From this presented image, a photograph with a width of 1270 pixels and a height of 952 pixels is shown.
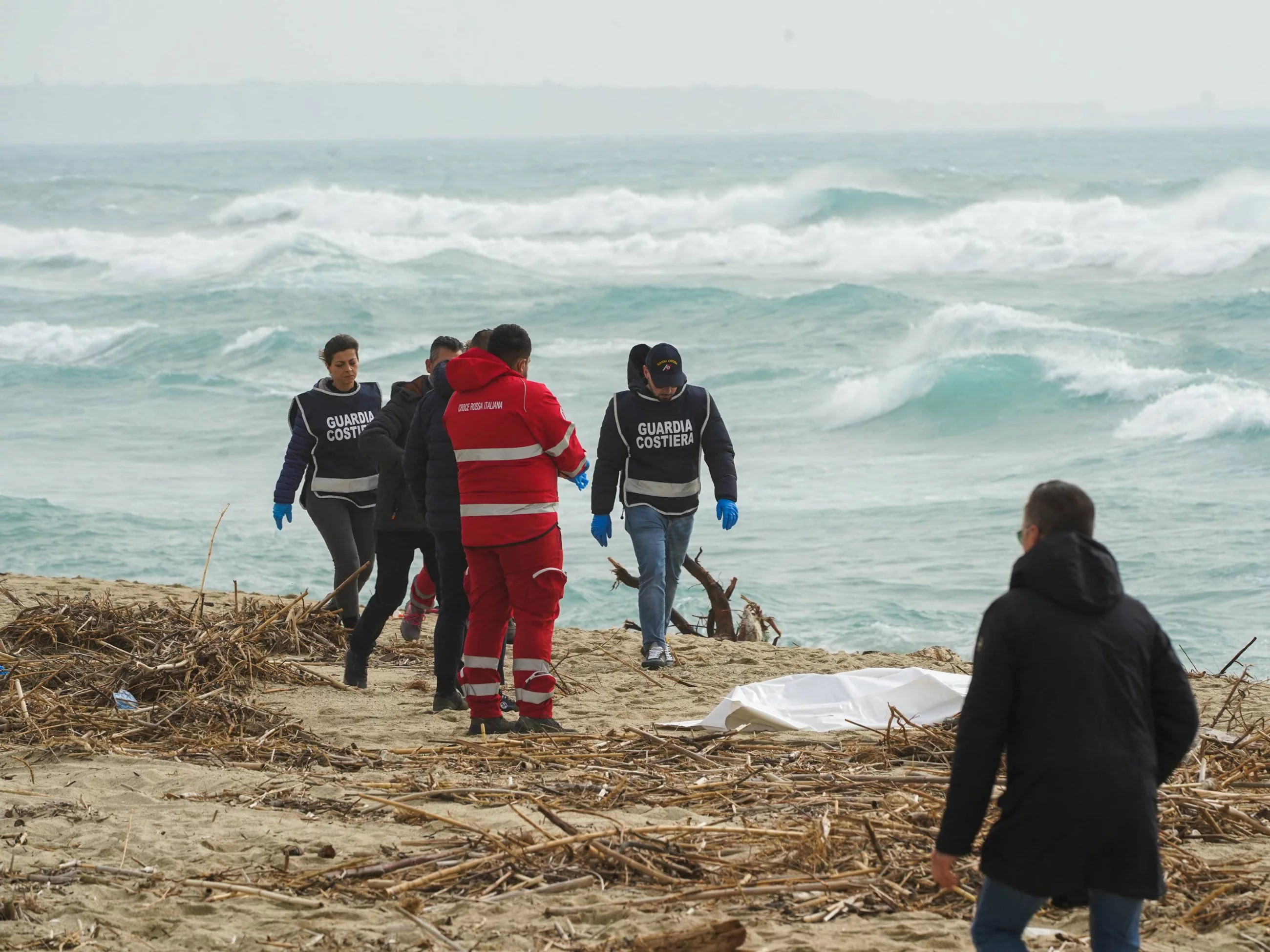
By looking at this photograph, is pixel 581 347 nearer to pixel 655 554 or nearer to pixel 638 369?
pixel 638 369

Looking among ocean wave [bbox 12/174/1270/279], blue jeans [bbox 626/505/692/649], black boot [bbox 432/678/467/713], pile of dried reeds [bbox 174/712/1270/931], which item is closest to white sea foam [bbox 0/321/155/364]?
ocean wave [bbox 12/174/1270/279]

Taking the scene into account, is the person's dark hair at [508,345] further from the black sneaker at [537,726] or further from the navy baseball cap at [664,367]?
the navy baseball cap at [664,367]

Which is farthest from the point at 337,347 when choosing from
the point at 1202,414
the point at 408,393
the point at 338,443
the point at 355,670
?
the point at 1202,414

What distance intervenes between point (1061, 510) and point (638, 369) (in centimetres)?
494

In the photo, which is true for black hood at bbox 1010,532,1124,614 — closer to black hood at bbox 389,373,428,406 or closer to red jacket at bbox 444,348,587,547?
red jacket at bbox 444,348,587,547

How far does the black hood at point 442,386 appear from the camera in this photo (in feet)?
20.5

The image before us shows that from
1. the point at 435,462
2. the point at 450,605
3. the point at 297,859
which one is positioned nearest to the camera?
the point at 297,859

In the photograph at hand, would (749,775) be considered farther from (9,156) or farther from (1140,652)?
(9,156)

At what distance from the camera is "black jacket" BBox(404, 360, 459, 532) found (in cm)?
620

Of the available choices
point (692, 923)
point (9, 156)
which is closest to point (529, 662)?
point (692, 923)

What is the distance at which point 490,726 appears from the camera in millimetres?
5996

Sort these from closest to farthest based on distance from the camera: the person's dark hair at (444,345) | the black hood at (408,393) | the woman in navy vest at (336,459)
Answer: the person's dark hair at (444,345) → the black hood at (408,393) → the woman in navy vest at (336,459)

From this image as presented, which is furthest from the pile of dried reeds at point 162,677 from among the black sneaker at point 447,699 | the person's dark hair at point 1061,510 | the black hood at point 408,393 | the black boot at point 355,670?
the person's dark hair at point 1061,510

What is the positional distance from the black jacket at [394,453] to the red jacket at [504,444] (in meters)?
1.00
